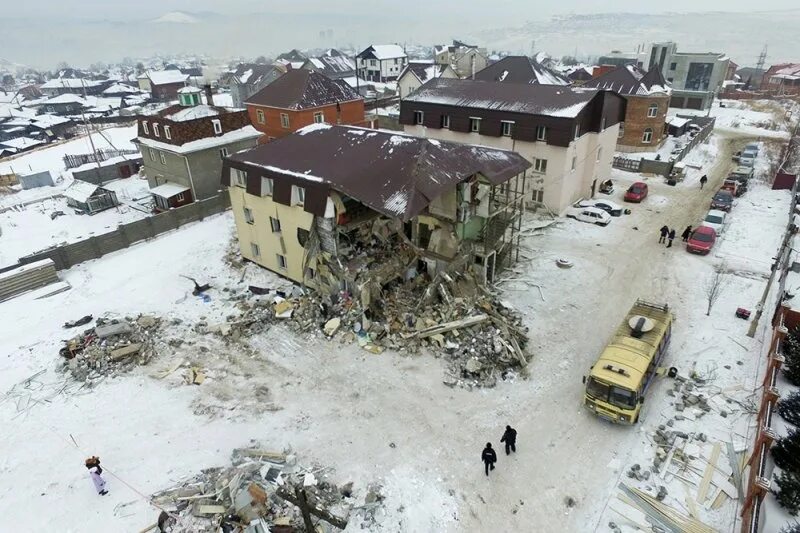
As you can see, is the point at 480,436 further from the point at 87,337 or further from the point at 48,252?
the point at 48,252

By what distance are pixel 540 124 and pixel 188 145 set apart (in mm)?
27342

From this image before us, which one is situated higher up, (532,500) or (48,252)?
(48,252)

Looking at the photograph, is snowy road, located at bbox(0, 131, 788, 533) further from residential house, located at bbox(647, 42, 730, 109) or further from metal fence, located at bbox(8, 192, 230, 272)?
residential house, located at bbox(647, 42, 730, 109)

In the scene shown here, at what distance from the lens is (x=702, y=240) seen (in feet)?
89.7

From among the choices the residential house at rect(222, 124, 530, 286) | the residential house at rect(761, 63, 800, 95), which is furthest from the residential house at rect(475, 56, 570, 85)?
the residential house at rect(761, 63, 800, 95)

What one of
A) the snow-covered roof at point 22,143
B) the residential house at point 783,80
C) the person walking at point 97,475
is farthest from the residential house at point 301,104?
the residential house at point 783,80

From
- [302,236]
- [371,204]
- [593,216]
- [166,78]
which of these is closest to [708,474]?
[371,204]

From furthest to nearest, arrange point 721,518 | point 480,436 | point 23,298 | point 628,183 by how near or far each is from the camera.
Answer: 1. point 628,183
2. point 23,298
3. point 480,436
4. point 721,518

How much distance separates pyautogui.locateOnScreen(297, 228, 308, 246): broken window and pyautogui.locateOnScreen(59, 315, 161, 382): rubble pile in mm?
8186

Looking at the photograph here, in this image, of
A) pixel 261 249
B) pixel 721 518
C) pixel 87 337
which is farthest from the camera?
pixel 261 249

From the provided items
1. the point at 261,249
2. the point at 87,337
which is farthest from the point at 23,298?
the point at 261,249

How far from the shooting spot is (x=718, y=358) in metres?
18.8

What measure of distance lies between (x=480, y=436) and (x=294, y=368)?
27.6 ft

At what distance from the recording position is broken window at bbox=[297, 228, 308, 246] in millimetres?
23312
